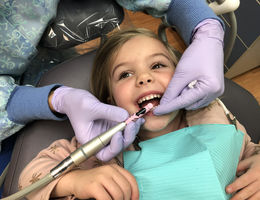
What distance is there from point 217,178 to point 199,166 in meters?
0.07

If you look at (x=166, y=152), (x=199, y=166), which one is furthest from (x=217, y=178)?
(x=166, y=152)

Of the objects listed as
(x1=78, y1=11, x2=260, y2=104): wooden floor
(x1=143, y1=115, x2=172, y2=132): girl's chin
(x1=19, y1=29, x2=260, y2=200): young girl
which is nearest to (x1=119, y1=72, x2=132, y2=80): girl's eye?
(x1=19, y1=29, x2=260, y2=200): young girl

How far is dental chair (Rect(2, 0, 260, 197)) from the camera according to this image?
938mm

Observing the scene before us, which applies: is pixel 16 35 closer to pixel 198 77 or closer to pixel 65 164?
pixel 65 164

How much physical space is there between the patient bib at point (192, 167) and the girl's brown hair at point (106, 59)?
383 millimetres

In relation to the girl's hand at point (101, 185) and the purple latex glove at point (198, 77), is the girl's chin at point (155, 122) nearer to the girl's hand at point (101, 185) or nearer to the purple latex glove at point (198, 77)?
the purple latex glove at point (198, 77)

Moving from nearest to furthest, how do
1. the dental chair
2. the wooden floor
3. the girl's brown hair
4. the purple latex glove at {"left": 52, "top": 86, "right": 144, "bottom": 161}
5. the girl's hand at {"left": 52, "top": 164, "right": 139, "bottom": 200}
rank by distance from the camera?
the girl's hand at {"left": 52, "top": 164, "right": 139, "bottom": 200} < the purple latex glove at {"left": 52, "top": 86, "right": 144, "bottom": 161} < the dental chair < the girl's brown hair < the wooden floor

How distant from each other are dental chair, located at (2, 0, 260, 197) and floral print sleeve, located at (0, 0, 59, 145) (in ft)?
0.26

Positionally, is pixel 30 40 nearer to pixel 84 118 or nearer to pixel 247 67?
pixel 84 118

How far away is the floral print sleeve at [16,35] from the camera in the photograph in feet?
2.78

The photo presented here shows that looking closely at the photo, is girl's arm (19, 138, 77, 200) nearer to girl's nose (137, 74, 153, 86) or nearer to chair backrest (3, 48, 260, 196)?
chair backrest (3, 48, 260, 196)

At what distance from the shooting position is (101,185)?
672 millimetres

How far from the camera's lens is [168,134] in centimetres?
91

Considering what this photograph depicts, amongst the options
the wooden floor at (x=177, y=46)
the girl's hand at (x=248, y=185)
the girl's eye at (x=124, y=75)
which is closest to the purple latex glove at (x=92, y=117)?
the girl's eye at (x=124, y=75)
